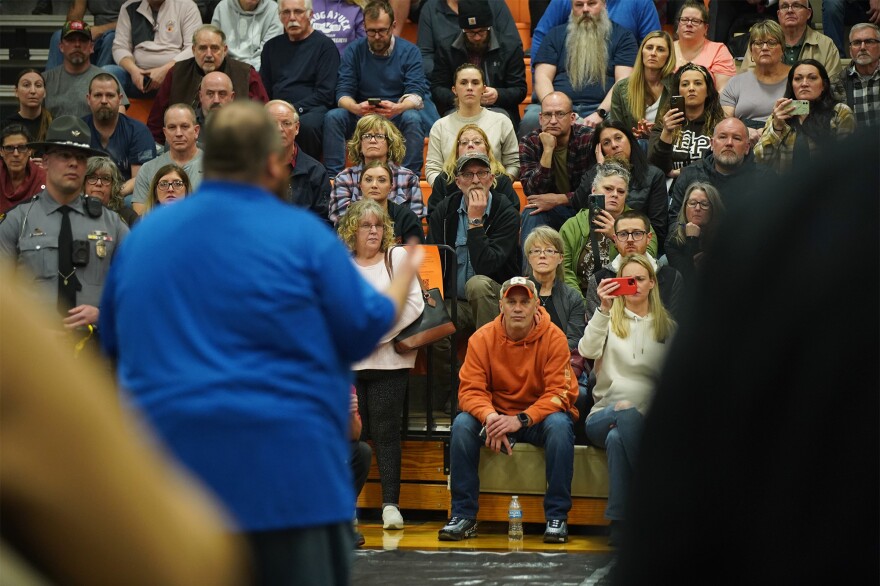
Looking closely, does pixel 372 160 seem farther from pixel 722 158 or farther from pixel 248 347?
pixel 248 347

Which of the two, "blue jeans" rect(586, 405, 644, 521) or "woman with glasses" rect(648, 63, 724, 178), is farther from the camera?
"woman with glasses" rect(648, 63, 724, 178)

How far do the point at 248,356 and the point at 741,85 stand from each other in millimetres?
7984

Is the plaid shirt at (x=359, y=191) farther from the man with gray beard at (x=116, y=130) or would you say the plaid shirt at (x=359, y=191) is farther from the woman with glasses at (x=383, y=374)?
the man with gray beard at (x=116, y=130)

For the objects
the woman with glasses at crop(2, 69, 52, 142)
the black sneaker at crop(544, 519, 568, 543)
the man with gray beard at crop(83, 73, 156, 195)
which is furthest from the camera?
the woman with glasses at crop(2, 69, 52, 142)

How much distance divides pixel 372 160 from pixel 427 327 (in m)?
1.91

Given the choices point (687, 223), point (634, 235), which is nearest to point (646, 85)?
point (687, 223)

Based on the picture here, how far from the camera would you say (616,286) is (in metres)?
7.55

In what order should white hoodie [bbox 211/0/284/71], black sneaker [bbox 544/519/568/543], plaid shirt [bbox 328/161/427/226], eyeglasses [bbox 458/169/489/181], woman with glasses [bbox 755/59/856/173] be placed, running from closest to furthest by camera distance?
black sneaker [bbox 544/519/568/543]
woman with glasses [bbox 755/59/856/173]
eyeglasses [bbox 458/169/489/181]
plaid shirt [bbox 328/161/427/226]
white hoodie [bbox 211/0/284/71]

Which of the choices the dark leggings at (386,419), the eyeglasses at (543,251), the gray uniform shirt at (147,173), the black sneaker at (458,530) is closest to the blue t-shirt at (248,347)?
the black sneaker at (458,530)

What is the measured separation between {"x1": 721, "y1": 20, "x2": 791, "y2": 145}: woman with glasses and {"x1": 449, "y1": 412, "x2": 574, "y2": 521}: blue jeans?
3.45m

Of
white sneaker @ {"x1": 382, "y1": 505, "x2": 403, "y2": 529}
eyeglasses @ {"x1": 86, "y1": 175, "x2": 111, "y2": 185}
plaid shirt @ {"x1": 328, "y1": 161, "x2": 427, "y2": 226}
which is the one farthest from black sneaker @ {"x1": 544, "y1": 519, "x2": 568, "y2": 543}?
eyeglasses @ {"x1": 86, "y1": 175, "x2": 111, "y2": 185}

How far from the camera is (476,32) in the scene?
10.9 m

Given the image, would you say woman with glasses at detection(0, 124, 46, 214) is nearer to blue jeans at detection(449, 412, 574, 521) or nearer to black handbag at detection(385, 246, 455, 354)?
black handbag at detection(385, 246, 455, 354)

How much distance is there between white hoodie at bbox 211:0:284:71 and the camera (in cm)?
1173
